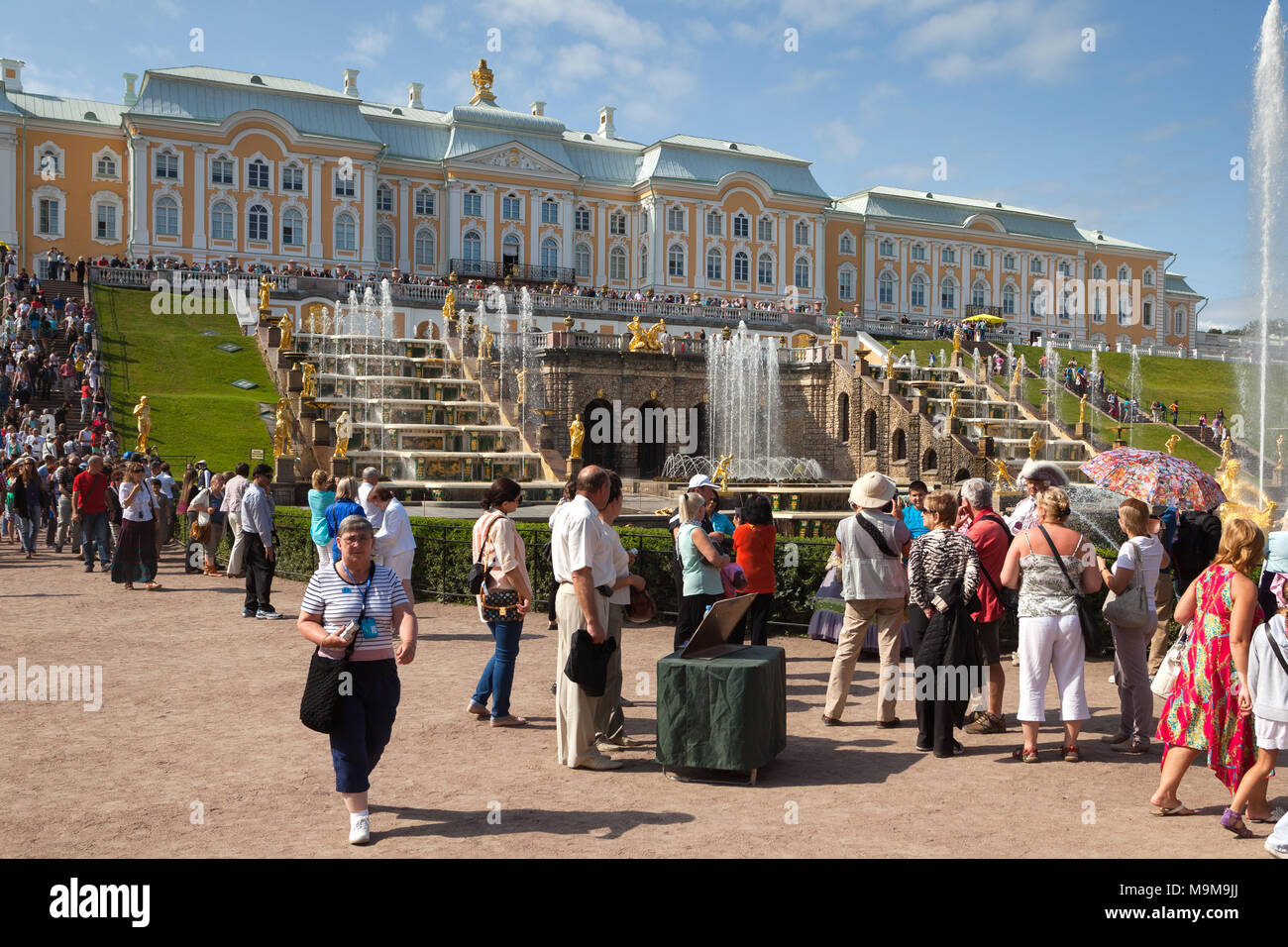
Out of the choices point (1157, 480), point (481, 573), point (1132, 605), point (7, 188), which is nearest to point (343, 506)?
point (481, 573)

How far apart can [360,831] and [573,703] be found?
1.89 m

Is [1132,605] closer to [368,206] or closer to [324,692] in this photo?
[324,692]

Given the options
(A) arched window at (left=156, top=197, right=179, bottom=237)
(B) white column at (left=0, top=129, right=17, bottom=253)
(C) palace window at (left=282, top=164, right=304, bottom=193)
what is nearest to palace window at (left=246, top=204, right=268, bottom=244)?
(C) palace window at (left=282, top=164, right=304, bottom=193)

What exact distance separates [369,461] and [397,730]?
20735 mm

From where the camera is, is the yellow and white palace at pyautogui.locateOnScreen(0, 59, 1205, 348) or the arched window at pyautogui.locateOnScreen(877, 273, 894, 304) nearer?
the yellow and white palace at pyautogui.locateOnScreen(0, 59, 1205, 348)

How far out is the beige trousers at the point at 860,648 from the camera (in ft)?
27.9

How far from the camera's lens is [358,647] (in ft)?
19.3

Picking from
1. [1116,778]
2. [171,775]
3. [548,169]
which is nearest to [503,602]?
[171,775]

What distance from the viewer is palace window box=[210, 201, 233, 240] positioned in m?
57.6

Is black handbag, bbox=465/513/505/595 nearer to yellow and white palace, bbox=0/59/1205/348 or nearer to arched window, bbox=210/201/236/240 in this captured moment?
yellow and white palace, bbox=0/59/1205/348

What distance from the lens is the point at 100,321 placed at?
38844 mm

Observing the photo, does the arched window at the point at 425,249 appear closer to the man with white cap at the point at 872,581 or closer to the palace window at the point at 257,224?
the palace window at the point at 257,224

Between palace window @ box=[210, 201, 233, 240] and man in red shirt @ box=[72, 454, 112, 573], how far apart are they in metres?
44.0

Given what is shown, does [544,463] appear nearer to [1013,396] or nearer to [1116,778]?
[1013,396]
